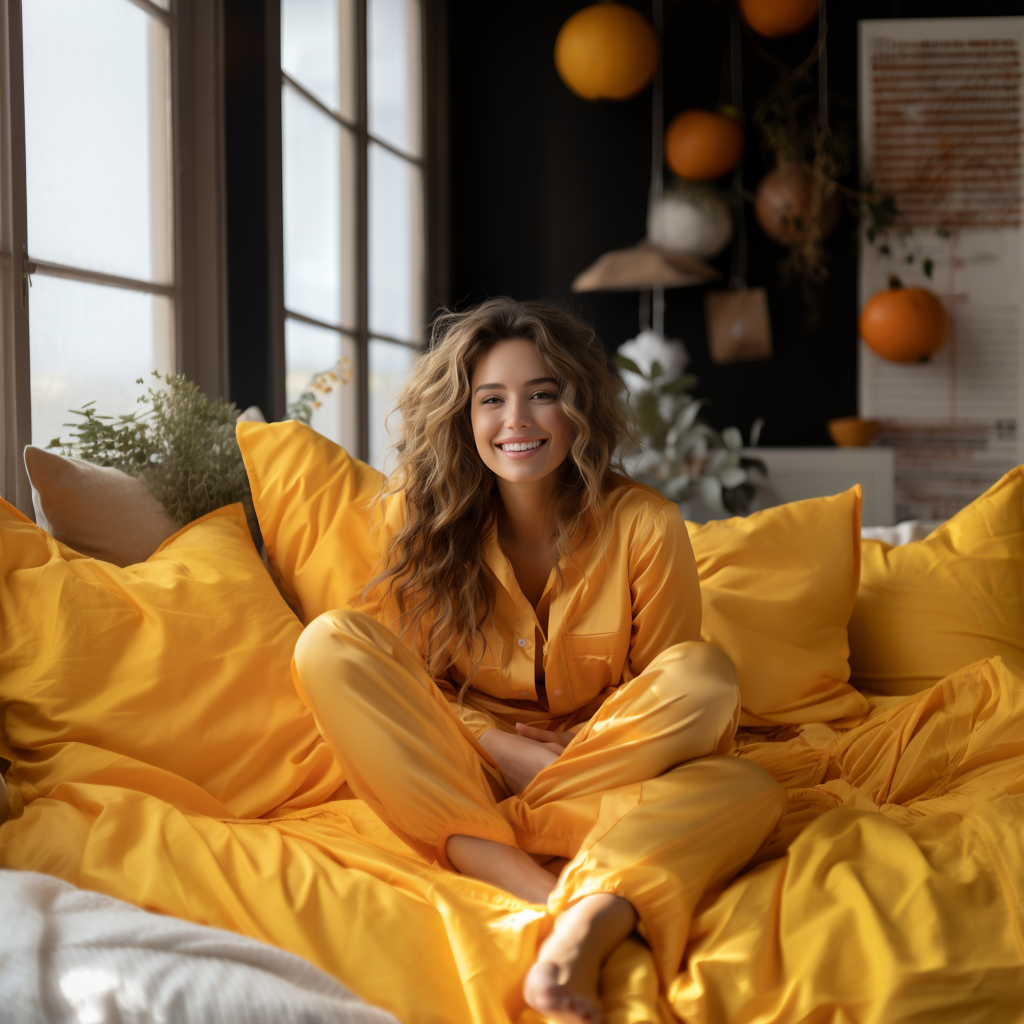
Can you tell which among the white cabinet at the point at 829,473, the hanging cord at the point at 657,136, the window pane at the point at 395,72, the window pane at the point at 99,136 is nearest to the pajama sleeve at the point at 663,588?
the window pane at the point at 99,136

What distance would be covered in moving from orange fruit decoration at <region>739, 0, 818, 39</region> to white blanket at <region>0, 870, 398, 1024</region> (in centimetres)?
368

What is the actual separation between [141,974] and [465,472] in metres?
1.02

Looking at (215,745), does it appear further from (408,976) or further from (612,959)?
(612,959)

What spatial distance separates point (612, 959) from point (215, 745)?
65cm

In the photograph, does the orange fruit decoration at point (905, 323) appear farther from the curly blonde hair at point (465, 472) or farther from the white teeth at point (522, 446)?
the white teeth at point (522, 446)

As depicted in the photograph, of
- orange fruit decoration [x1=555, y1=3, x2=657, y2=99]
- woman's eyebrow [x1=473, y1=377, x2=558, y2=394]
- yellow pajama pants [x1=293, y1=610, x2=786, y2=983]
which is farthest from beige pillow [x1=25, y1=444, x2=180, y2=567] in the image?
orange fruit decoration [x1=555, y1=3, x2=657, y2=99]

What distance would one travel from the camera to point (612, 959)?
3.54 ft

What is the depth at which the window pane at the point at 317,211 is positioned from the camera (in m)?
2.80

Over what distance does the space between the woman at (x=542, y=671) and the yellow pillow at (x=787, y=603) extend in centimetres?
25

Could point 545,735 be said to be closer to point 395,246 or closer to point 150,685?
point 150,685

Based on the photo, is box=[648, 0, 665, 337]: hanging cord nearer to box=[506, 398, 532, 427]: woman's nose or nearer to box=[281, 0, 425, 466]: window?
box=[281, 0, 425, 466]: window

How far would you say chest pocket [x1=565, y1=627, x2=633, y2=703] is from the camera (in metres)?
1.59

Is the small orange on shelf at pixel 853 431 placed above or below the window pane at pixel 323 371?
below

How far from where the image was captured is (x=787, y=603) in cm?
183
